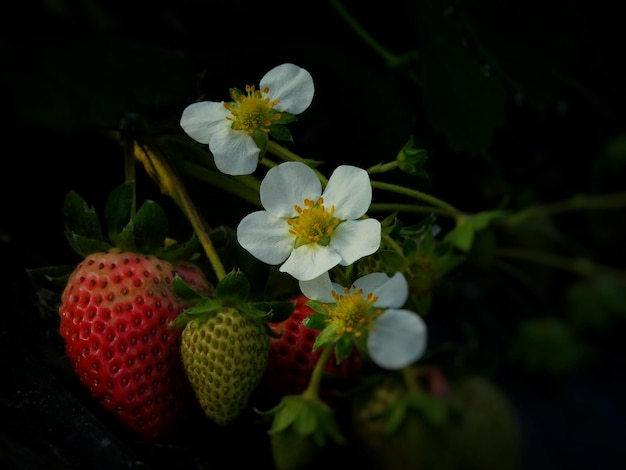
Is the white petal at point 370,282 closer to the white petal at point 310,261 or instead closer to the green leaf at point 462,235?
the white petal at point 310,261

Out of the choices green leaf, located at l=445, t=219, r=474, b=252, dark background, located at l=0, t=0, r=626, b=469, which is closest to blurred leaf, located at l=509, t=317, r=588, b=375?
dark background, located at l=0, t=0, r=626, b=469

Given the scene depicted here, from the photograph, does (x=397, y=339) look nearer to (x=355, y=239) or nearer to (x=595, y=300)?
(x=355, y=239)

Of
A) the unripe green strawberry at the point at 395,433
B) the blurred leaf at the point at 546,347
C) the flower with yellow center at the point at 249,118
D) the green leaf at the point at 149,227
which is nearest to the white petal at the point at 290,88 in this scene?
the flower with yellow center at the point at 249,118

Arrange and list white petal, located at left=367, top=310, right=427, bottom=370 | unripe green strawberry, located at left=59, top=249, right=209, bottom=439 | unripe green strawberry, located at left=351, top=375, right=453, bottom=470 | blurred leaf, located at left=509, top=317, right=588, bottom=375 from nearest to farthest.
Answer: white petal, located at left=367, top=310, right=427, bottom=370 → unripe green strawberry, located at left=59, top=249, right=209, bottom=439 → unripe green strawberry, located at left=351, top=375, right=453, bottom=470 → blurred leaf, located at left=509, top=317, right=588, bottom=375

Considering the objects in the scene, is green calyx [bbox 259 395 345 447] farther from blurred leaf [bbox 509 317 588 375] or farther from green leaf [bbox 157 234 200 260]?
blurred leaf [bbox 509 317 588 375]

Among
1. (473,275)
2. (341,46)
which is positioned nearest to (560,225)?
(473,275)

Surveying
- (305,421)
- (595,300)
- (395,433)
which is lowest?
(595,300)

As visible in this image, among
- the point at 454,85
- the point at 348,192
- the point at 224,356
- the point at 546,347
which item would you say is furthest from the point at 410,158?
the point at 546,347

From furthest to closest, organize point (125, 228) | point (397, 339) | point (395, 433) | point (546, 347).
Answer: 1. point (546, 347)
2. point (395, 433)
3. point (125, 228)
4. point (397, 339)
